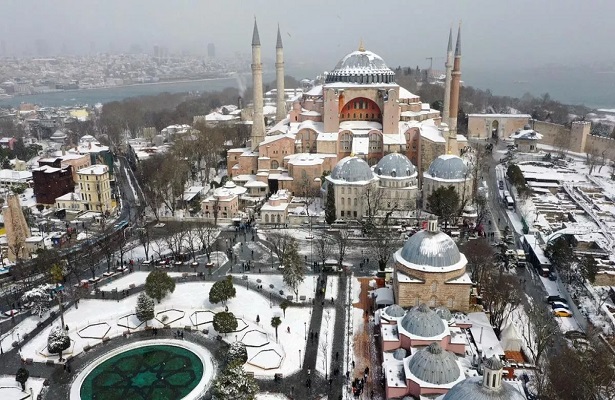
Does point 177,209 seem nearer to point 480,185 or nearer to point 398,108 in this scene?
point 398,108

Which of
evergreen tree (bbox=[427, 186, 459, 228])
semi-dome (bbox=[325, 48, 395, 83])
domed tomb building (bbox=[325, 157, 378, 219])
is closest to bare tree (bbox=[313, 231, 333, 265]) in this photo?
domed tomb building (bbox=[325, 157, 378, 219])

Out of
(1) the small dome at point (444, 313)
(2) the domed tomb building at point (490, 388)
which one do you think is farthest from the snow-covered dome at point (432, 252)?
(2) the domed tomb building at point (490, 388)

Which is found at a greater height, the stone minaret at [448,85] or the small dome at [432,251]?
the stone minaret at [448,85]

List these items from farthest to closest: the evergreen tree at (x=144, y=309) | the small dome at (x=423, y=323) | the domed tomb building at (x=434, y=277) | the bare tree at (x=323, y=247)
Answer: the bare tree at (x=323, y=247) < the domed tomb building at (x=434, y=277) < the evergreen tree at (x=144, y=309) < the small dome at (x=423, y=323)

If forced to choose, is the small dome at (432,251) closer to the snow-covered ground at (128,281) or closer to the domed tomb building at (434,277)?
the domed tomb building at (434,277)

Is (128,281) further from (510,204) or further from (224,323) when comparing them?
(510,204)

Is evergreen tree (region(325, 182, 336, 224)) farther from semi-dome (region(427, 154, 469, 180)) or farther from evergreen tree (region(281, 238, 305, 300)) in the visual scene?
evergreen tree (region(281, 238, 305, 300))

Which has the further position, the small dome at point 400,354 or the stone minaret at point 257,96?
the stone minaret at point 257,96

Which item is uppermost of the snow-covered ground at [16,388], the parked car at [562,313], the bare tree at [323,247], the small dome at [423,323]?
the small dome at [423,323]
